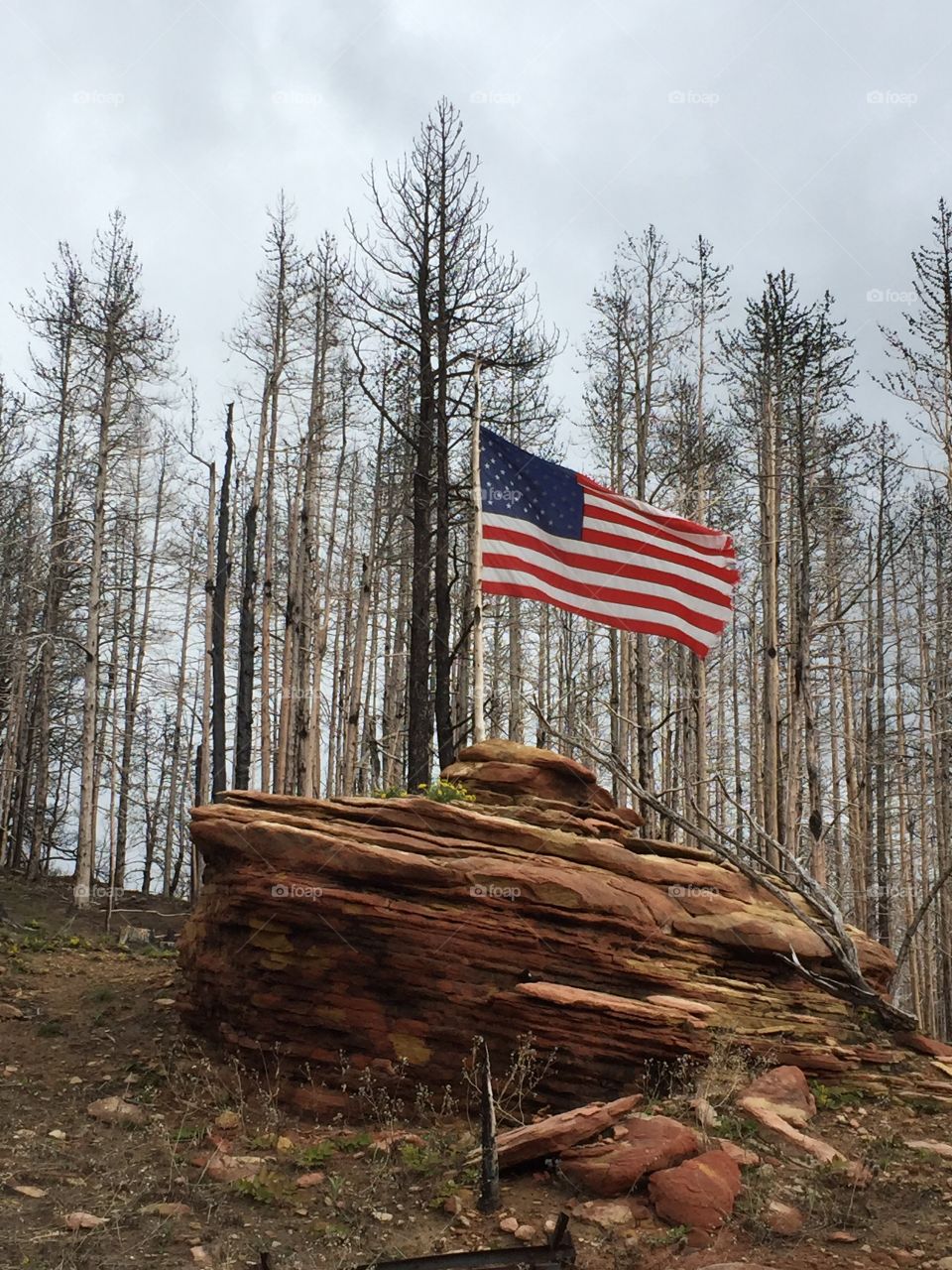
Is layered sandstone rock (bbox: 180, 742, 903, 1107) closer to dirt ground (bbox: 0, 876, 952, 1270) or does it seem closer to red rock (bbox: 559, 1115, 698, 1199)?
dirt ground (bbox: 0, 876, 952, 1270)

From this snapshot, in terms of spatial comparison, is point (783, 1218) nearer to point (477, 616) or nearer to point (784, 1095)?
point (784, 1095)

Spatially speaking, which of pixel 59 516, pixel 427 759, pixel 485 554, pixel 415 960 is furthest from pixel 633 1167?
pixel 59 516

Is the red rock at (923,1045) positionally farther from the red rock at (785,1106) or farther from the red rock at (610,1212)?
the red rock at (610,1212)

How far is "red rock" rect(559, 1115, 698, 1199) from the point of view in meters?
6.43

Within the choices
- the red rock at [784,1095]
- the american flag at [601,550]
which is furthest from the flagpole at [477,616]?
the red rock at [784,1095]

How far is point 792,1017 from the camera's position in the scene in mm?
8500

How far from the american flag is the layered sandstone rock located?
3452 mm

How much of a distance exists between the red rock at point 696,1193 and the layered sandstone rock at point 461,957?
154 cm

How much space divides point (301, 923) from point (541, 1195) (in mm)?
3129

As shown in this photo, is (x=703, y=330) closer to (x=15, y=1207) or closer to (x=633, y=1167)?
(x=633, y=1167)

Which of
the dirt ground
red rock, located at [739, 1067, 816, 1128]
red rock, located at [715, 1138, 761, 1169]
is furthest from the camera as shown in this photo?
red rock, located at [739, 1067, 816, 1128]

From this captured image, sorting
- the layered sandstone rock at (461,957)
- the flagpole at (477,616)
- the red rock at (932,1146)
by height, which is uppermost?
the flagpole at (477,616)

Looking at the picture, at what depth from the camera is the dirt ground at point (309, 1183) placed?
228 inches

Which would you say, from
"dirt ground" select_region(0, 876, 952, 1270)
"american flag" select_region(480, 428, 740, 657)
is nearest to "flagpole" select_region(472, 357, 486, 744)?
"american flag" select_region(480, 428, 740, 657)
